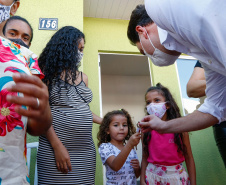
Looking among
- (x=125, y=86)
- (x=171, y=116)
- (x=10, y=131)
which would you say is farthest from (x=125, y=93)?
(x=10, y=131)

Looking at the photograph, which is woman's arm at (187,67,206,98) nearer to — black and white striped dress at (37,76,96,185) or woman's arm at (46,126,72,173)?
black and white striped dress at (37,76,96,185)

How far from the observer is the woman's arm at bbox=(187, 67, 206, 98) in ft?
5.28

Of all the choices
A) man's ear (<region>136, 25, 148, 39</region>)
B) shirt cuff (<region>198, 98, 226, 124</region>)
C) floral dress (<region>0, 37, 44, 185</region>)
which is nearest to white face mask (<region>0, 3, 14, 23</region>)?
floral dress (<region>0, 37, 44, 185</region>)

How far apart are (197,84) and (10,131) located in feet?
4.67

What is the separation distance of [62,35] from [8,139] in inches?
43.7

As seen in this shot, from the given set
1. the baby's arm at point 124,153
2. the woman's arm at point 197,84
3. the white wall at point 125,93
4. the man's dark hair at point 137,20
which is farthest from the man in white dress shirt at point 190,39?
the white wall at point 125,93

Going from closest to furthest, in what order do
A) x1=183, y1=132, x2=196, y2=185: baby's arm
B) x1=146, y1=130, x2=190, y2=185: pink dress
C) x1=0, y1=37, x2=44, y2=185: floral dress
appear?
x1=0, y1=37, x2=44, y2=185: floral dress → x1=146, y1=130, x2=190, y2=185: pink dress → x1=183, y1=132, x2=196, y2=185: baby's arm

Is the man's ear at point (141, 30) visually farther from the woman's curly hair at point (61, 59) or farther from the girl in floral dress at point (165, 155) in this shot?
the girl in floral dress at point (165, 155)

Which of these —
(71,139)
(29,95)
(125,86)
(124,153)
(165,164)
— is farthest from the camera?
(125,86)

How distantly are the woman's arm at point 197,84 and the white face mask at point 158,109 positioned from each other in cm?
44

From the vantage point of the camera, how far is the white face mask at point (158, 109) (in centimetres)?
206

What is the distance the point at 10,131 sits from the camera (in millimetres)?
637

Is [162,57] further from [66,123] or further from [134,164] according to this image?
[134,164]

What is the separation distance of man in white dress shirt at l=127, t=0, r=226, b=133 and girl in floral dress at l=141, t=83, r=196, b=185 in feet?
1.78
